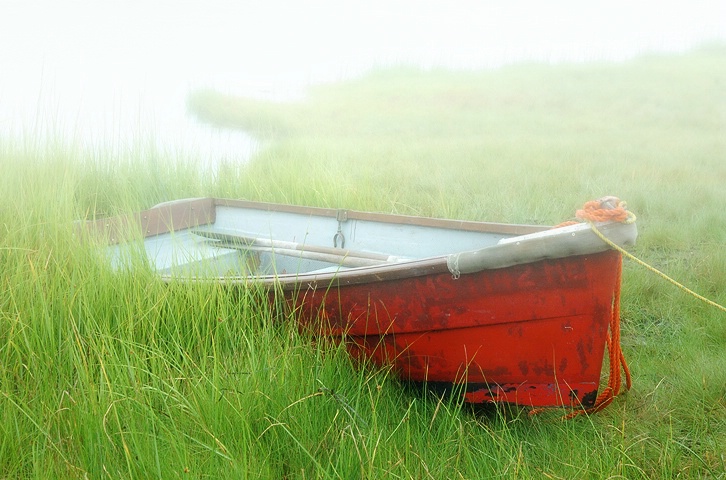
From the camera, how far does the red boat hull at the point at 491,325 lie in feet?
8.23

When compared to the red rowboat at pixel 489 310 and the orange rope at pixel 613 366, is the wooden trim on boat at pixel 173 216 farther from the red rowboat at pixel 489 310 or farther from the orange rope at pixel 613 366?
the orange rope at pixel 613 366

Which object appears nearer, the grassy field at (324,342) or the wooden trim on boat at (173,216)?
the grassy field at (324,342)

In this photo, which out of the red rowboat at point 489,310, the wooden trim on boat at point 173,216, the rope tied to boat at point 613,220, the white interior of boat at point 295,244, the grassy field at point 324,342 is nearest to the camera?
the grassy field at point 324,342

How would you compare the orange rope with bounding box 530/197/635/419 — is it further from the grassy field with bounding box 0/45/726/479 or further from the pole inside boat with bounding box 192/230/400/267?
the pole inside boat with bounding box 192/230/400/267

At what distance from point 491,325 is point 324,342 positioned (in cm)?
73

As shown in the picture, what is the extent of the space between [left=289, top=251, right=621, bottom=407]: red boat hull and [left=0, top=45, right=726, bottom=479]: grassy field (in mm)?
143

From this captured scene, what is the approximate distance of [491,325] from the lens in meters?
2.65

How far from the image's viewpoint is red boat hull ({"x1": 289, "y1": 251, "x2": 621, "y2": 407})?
2508 millimetres

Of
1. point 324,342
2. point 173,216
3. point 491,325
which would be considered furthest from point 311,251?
point 491,325

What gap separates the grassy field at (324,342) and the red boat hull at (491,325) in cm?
14

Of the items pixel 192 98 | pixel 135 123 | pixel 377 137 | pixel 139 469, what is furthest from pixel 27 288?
pixel 192 98

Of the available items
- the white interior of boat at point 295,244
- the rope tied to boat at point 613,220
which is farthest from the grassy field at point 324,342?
the white interior of boat at point 295,244

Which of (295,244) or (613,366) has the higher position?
(295,244)

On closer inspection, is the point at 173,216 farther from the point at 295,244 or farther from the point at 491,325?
the point at 491,325
